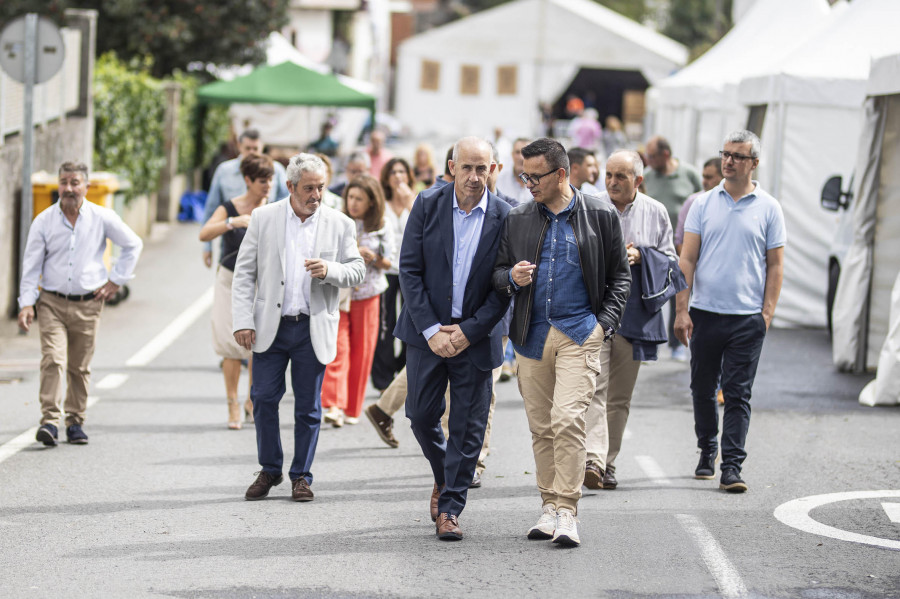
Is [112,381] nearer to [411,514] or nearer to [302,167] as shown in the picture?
[302,167]

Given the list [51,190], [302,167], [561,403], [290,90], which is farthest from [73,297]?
[290,90]

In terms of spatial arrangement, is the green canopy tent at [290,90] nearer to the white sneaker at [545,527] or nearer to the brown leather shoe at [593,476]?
the brown leather shoe at [593,476]

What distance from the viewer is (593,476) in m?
7.64

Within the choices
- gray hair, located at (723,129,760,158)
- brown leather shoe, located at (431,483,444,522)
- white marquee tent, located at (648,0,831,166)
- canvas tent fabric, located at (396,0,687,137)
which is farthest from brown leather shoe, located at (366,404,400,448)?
canvas tent fabric, located at (396,0,687,137)


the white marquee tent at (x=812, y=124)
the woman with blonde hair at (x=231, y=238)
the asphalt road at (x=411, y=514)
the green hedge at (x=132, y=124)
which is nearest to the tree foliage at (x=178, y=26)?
the green hedge at (x=132, y=124)

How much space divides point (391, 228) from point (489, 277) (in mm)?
3615

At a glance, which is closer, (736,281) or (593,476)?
(593,476)

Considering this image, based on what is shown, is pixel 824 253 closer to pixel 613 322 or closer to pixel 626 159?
pixel 626 159

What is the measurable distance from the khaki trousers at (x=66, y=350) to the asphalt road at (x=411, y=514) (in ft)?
0.96

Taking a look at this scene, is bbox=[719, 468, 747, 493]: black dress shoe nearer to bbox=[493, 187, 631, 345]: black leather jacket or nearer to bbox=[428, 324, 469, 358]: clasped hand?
bbox=[493, 187, 631, 345]: black leather jacket

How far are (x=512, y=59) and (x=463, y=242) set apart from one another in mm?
38422

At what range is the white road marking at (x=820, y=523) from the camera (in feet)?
21.9

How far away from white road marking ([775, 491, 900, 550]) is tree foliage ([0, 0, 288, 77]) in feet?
69.4

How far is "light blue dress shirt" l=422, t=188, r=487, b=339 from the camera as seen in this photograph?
6.52m
